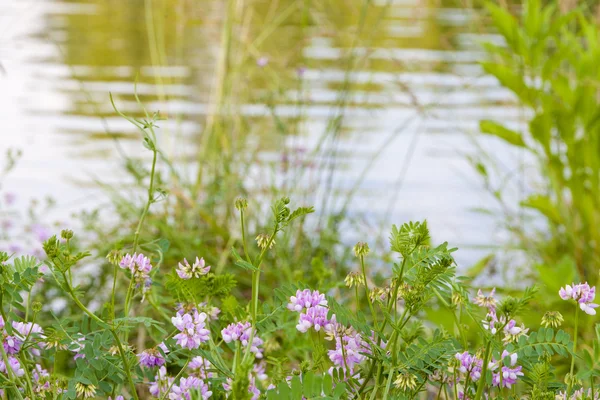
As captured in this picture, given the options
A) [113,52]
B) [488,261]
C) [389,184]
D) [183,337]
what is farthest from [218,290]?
[113,52]

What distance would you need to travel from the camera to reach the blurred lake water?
10.9ft

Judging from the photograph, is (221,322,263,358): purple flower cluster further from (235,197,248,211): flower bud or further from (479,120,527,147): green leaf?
(479,120,527,147): green leaf

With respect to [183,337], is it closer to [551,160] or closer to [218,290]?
[218,290]

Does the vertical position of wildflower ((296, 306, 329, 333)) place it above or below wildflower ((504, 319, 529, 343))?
above

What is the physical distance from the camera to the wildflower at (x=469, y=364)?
107 centimetres

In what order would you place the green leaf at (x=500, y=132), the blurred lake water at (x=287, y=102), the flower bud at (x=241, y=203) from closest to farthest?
the flower bud at (x=241, y=203)
the green leaf at (x=500, y=132)
the blurred lake water at (x=287, y=102)

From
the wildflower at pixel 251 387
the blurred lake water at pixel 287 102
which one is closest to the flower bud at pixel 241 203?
the wildflower at pixel 251 387

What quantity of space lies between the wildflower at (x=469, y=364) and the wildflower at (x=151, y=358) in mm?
362

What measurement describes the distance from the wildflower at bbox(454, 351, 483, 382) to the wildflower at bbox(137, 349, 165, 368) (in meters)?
0.36

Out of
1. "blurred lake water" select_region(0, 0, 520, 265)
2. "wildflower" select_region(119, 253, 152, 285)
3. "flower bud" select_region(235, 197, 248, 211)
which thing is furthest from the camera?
"blurred lake water" select_region(0, 0, 520, 265)

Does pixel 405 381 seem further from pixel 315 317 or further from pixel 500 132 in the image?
pixel 500 132

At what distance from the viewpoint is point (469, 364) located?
3.54ft

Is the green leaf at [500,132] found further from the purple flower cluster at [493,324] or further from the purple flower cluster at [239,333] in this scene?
the purple flower cluster at [239,333]

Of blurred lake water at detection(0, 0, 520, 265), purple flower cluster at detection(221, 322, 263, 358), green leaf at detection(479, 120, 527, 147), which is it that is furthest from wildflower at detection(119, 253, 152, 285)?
green leaf at detection(479, 120, 527, 147)
